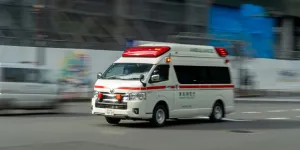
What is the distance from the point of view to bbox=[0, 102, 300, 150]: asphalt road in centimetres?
1220

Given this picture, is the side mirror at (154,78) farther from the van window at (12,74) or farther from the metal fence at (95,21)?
the metal fence at (95,21)

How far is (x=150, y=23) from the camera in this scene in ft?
133

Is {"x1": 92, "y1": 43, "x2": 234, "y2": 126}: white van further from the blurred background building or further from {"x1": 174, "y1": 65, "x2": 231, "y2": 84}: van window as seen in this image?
the blurred background building

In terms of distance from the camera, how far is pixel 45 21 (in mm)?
34188

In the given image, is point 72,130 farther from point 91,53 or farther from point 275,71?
point 275,71

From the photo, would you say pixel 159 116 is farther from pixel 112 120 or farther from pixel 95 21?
pixel 95 21

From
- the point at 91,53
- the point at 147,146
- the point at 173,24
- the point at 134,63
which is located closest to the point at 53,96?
the point at 134,63

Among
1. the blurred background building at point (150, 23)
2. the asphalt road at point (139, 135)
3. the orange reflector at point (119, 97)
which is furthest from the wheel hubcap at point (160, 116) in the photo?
the blurred background building at point (150, 23)

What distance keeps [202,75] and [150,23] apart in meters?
22.7

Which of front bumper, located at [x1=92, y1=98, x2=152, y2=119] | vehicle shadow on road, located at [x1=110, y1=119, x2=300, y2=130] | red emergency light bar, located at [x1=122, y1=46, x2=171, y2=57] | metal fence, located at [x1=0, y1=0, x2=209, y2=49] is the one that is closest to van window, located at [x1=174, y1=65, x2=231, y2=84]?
red emergency light bar, located at [x1=122, y1=46, x2=171, y2=57]

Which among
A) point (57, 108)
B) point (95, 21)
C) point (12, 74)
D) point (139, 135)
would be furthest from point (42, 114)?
point (95, 21)

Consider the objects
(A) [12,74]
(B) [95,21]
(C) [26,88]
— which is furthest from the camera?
(B) [95,21]

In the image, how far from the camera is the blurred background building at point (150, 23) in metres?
33.2

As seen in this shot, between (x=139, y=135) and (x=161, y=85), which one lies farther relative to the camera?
(x=161, y=85)
